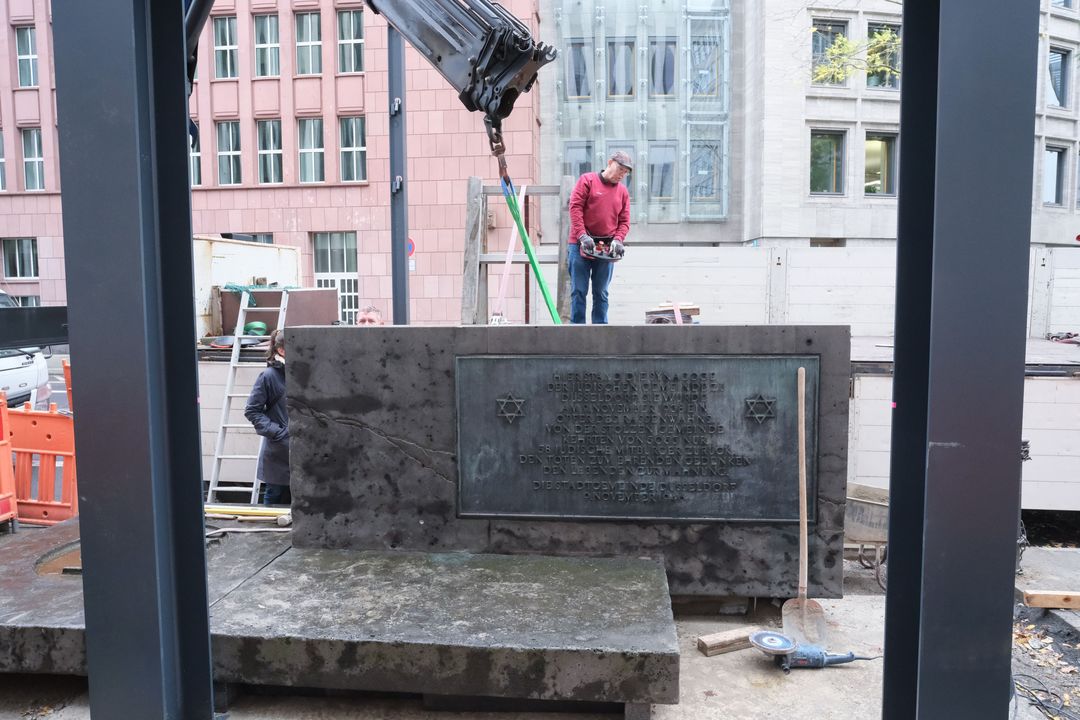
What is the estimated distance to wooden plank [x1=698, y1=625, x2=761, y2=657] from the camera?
161 inches

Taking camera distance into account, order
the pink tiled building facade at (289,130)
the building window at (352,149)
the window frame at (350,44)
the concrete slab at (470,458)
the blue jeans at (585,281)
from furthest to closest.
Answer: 1. the building window at (352,149)
2. the pink tiled building facade at (289,130)
3. the window frame at (350,44)
4. the blue jeans at (585,281)
5. the concrete slab at (470,458)

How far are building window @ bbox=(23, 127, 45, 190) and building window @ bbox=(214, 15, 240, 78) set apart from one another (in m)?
7.37

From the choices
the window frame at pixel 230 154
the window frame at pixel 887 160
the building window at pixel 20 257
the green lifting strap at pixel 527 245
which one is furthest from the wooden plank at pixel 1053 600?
the building window at pixel 20 257

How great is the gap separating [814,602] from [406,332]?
2946 mm

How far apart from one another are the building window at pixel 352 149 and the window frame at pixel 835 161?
638 inches

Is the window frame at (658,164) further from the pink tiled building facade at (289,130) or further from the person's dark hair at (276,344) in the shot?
the person's dark hair at (276,344)

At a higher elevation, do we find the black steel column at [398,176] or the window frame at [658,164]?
the window frame at [658,164]

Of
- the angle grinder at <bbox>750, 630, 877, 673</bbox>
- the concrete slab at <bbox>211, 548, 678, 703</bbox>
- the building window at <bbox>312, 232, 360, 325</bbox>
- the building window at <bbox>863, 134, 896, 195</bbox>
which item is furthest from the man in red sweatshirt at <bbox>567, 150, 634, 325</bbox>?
the building window at <bbox>863, 134, 896, 195</bbox>

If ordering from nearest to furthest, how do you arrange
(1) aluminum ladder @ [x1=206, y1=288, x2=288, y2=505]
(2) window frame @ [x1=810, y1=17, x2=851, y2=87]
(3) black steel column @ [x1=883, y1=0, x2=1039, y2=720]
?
(3) black steel column @ [x1=883, y1=0, x2=1039, y2=720] < (1) aluminum ladder @ [x1=206, y1=288, x2=288, y2=505] < (2) window frame @ [x1=810, y1=17, x2=851, y2=87]

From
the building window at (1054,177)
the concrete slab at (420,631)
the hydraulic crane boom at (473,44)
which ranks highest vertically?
the building window at (1054,177)

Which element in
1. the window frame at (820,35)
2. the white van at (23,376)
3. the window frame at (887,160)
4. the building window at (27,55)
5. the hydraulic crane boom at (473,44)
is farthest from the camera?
the window frame at (887,160)

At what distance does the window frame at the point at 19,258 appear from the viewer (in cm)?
2703

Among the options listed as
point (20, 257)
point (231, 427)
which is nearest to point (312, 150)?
point (20, 257)

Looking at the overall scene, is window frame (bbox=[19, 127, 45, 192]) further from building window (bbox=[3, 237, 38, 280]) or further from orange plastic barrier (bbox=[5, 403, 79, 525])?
orange plastic barrier (bbox=[5, 403, 79, 525])
